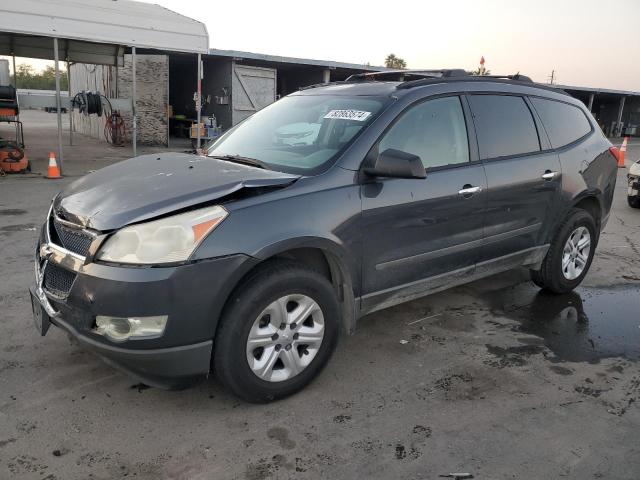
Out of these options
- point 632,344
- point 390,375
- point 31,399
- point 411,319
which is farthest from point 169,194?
point 632,344

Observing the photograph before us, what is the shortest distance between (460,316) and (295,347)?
190cm

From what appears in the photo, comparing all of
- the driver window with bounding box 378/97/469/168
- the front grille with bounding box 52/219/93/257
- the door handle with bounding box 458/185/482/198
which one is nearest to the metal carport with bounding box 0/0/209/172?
the front grille with bounding box 52/219/93/257

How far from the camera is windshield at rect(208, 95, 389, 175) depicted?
337 centimetres

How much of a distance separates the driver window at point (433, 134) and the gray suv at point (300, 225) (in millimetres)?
11

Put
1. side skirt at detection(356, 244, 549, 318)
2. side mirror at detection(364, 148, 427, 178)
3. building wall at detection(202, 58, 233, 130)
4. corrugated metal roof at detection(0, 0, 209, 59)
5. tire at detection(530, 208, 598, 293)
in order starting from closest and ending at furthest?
side mirror at detection(364, 148, 427, 178)
side skirt at detection(356, 244, 549, 318)
tire at detection(530, 208, 598, 293)
corrugated metal roof at detection(0, 0, 209, 59)
building wall at detection(202, 58, 233, 130)

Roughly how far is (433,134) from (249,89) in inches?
663

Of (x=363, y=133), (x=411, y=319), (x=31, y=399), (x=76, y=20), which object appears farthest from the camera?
(x=76, y=20)

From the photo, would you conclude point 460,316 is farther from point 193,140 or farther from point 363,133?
point 193,140

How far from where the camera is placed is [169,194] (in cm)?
279

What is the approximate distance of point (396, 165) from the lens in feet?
10.3

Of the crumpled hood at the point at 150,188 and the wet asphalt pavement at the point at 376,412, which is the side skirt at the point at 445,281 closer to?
the wet asphalt pavement at the point at 376,412

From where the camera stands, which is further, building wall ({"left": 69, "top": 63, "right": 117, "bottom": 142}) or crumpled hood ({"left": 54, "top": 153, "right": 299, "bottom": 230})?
building wall ({"left": 69, "top": 63, "right": 117, "bottom": 142})

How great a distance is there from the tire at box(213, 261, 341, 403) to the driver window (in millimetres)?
1037

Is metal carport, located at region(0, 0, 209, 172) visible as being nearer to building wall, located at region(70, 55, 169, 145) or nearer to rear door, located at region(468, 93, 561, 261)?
building wall, located at region(70, 55, 169, 145)
